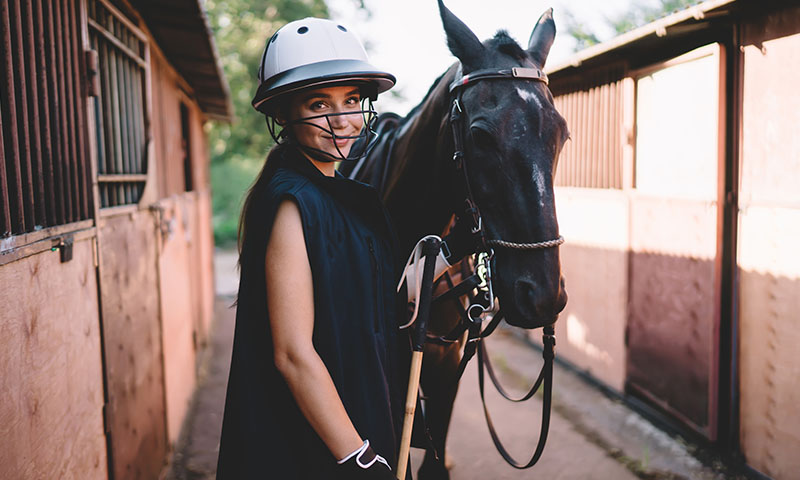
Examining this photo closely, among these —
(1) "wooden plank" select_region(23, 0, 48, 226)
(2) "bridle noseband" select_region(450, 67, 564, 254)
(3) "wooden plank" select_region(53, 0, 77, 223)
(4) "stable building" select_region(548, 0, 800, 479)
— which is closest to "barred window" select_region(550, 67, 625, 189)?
(4) "stable building" select_region(548, 0, 800, 479)

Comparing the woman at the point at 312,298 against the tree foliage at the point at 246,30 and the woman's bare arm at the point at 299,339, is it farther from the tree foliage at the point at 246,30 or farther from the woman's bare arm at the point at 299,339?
the tree foliage at the point at 246,30

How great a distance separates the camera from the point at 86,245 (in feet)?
8.03

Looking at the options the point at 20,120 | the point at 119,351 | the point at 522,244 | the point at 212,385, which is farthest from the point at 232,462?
the point at 212,385

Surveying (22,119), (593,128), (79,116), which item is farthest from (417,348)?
(593,128)

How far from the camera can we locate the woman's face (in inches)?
59.4

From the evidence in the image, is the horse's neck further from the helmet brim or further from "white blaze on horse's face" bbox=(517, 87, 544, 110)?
the helmet brim

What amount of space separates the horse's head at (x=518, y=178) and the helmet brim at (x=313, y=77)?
59 centimetres

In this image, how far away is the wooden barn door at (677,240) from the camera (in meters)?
3.95

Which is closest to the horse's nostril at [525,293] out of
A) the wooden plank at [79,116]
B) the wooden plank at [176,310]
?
the wooden plank at [79,116]


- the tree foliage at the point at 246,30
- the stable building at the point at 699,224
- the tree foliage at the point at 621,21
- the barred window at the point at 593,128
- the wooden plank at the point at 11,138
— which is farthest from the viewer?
the tree foliage at the point at 621,21

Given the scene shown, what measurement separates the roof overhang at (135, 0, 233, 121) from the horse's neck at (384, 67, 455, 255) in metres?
2.28

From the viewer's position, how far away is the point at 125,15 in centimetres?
374

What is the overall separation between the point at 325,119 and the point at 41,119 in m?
1.35

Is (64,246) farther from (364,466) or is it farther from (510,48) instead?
(510,48)
